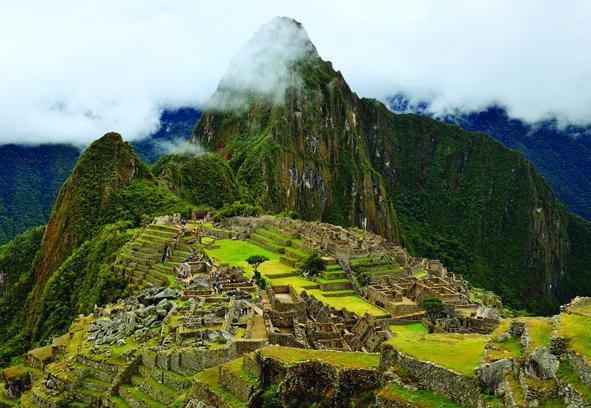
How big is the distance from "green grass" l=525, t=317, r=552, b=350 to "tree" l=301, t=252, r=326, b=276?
139 ft

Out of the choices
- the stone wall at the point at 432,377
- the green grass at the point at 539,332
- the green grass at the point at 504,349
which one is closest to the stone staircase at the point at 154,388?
the stone wall at the point at 432,377

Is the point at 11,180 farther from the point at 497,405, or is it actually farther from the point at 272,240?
the point at 497,405

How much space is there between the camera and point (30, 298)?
259 feet

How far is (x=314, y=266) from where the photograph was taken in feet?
181

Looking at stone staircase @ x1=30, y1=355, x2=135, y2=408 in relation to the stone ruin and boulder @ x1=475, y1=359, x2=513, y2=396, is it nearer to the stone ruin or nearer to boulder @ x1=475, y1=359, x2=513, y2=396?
the stone ruin

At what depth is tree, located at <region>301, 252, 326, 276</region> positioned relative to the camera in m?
54.7

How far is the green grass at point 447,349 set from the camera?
11.4 m

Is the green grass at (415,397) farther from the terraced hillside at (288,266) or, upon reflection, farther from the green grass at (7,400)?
the terraced hillside at (288,266)

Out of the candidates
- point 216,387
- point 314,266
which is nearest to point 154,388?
point 216,387

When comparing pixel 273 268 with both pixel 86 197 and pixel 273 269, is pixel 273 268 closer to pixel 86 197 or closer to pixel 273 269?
pixel 273 269

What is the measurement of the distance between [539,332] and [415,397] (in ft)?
9.04

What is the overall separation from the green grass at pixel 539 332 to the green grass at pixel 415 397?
6.14 feet

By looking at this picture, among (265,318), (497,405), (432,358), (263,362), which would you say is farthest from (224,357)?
(497,405)

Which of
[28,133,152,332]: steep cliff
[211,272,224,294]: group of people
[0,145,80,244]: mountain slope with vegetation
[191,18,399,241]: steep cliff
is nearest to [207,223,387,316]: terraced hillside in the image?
[211,272,224,294]: group of people
